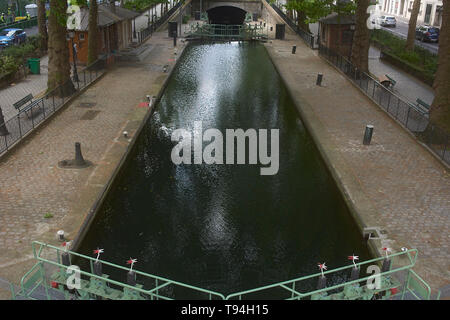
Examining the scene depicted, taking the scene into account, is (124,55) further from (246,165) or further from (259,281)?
(259,281)

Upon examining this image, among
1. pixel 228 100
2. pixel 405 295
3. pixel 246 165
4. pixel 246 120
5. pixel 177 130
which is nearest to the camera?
pixel 405 295

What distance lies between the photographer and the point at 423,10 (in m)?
69.2

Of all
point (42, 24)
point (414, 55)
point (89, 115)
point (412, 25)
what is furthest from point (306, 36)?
point (89, 115)

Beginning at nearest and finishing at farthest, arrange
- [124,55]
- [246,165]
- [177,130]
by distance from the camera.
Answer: [246,165] < [177,130] < [124,55]

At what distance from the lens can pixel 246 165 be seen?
18000 millimetres

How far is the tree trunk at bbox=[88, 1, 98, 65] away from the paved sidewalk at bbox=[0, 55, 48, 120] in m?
3.26

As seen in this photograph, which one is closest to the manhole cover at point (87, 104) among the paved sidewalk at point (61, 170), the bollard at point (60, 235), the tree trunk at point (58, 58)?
the paved sidewalk at point (61, 170)

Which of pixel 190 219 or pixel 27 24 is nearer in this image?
pixel 190 219

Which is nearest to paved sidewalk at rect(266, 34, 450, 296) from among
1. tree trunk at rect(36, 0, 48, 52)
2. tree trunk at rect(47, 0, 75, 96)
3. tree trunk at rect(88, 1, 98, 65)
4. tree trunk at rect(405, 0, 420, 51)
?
tree trunk at rect(47, 0, 75, 96)

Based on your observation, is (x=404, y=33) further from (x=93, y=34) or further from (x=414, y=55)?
(x=93, y=34)

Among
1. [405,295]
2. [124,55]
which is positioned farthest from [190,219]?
[124,55]

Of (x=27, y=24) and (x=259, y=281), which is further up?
(x=27, y=24)

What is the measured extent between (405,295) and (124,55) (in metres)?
29.7

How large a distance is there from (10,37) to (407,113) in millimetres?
32070
